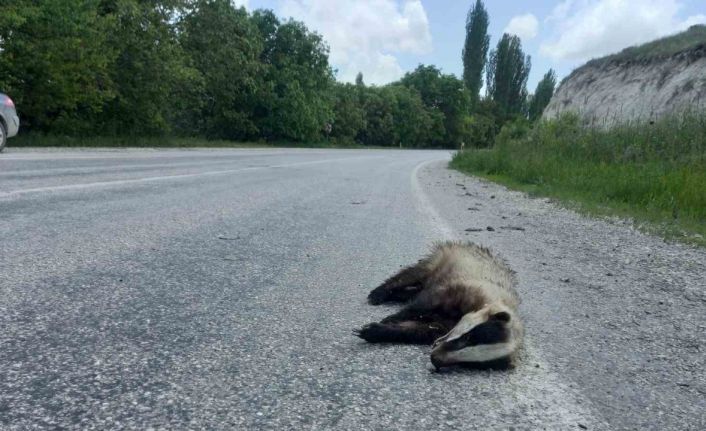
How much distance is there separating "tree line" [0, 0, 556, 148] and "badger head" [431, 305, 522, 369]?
1876 cm

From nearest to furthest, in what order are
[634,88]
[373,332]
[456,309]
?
[373,332]
[456,309]
[634,88]

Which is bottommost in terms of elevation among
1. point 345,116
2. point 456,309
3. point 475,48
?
point 456,309

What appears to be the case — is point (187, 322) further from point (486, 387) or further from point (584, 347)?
point (584, 347)

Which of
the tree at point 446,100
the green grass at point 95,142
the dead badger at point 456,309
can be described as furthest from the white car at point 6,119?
the tree at point 446,100

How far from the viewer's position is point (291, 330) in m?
2.72

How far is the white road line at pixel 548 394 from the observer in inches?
78.7

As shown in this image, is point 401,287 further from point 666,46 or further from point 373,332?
point 666,46

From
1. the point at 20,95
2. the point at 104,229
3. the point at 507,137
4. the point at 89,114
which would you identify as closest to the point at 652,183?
the point at 104,229

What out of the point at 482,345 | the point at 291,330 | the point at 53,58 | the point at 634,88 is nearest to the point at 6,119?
the point at 53,58

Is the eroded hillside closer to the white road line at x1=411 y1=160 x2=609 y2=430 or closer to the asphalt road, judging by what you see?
the asphalt road

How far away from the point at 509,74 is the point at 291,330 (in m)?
84.8

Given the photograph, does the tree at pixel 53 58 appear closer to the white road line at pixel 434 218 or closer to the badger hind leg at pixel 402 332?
the white road line at pixel 434 218

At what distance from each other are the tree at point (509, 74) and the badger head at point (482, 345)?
84065 mm

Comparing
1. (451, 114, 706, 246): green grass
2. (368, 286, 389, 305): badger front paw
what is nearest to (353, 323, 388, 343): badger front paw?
(368, 286, 389, 305): badger front paw
